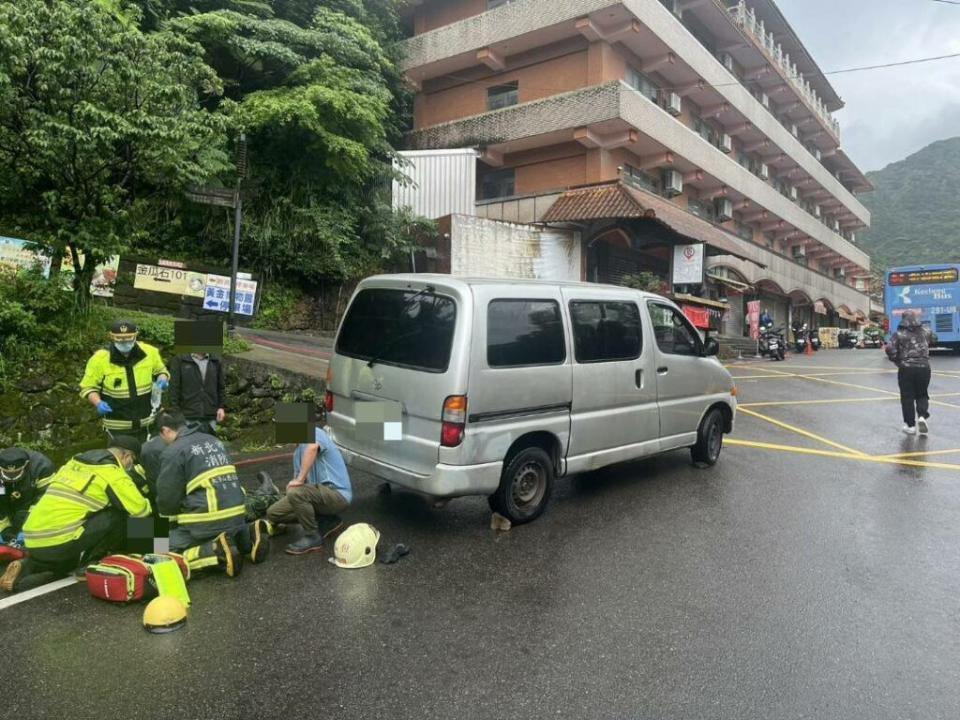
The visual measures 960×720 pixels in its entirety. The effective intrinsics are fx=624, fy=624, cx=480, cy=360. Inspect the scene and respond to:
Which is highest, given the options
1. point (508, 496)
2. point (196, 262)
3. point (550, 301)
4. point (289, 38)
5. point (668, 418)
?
point (289, 38)

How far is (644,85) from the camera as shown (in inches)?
913

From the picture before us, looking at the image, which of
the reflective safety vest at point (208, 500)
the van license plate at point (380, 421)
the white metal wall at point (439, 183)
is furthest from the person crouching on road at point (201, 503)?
the white metal wall at point (439, 183)

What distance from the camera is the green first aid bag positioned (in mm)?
3416

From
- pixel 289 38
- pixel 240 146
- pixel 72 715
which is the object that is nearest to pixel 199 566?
pixel 72 715

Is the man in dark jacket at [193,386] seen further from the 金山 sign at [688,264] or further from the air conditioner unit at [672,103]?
the air conditioner unit at [672,103]

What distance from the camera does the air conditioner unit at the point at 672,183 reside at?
2398cm

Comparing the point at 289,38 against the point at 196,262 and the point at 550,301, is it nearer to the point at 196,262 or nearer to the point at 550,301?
the point at 196,262

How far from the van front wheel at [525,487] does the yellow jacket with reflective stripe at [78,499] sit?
95.5 inches

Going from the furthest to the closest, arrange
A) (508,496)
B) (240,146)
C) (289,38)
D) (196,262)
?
(289,38) → (196,262) → (240,146) → (508,496)

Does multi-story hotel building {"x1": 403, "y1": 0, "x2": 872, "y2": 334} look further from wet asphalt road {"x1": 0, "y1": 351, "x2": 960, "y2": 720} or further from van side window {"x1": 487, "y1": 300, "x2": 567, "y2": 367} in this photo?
wet asphalt road {"x1": 0, "y1": 351, "x2": 960, "y2": 720}

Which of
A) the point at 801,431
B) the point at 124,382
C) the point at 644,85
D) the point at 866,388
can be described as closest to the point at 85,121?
the point at 124,382

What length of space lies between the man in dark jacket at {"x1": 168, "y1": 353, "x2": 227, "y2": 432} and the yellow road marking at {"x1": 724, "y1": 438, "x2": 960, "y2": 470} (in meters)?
6.13

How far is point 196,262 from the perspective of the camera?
13484 mm

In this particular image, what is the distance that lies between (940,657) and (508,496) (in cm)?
263
